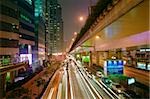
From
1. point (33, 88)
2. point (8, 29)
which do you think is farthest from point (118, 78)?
point (8, 29)

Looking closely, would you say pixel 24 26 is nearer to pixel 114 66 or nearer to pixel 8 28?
pixel 8 28

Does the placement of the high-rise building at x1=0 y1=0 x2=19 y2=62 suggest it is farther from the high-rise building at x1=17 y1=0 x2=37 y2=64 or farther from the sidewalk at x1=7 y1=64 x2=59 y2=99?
the high-rise building at x1=17 y1=0 x2=37 y2=64

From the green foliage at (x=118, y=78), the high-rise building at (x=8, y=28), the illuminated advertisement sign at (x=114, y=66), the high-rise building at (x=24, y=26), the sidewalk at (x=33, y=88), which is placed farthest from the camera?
the high-rise building at (x=24, y=26)

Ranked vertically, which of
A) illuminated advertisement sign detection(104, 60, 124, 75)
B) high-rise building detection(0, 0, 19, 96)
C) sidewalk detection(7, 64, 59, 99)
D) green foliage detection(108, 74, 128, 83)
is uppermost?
high-rise building detection(0, 0, 19, 96)

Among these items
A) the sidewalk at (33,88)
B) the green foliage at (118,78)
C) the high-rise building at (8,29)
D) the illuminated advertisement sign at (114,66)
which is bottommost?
the sidewalk at (33,88)

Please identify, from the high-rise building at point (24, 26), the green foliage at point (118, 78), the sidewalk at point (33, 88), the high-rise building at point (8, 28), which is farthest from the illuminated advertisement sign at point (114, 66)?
the high-rise building at point (24, 26)

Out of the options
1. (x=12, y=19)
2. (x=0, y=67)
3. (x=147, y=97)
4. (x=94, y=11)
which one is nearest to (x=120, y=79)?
(x=94, y=11)

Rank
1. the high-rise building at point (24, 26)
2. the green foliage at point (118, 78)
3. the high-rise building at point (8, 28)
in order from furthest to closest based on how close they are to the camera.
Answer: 1. the high-rise building at point (24, 26)
2. the high-rise building at point (8, 28)
3. the green foliage at point (118, 78)

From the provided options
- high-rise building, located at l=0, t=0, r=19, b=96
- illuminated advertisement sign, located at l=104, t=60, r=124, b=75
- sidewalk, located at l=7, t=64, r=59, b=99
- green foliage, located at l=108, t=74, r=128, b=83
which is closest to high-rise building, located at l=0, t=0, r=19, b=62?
high-rise building, located at l=0, t=0, r=19, b=96

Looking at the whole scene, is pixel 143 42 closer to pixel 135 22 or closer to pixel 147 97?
pixel 135 22

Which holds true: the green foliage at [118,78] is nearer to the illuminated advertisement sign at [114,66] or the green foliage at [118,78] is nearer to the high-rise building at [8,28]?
the illuminated advertisement sign at [114,66]

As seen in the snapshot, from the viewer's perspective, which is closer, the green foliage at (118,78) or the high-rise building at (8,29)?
the green foliage at (118,78)

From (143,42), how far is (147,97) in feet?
16.0

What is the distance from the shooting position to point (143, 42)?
18.0 meters
